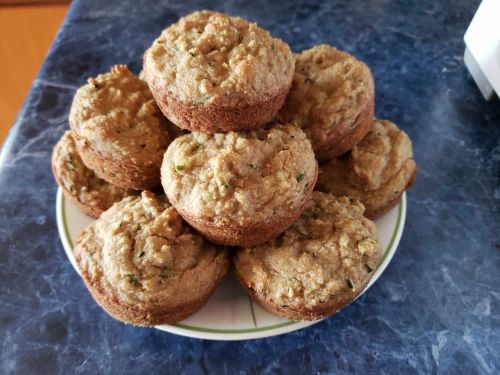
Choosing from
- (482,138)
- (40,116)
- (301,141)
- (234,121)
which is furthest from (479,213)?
(40,116)

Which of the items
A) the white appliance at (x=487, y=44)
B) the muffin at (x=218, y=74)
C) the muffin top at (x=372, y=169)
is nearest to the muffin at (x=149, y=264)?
the muffin at (x=218, y=74)

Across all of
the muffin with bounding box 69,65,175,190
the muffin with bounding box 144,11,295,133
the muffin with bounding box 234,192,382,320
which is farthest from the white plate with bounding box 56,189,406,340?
the muffin with bounding box 144,11,295,133

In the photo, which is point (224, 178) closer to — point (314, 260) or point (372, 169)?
point (314, 260)

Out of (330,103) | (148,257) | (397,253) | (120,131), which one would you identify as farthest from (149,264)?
(397,253)

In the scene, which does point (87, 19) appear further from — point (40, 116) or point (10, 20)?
point (10, 20)

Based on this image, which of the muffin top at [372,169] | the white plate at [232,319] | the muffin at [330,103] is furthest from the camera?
the muffin top at [372,169]

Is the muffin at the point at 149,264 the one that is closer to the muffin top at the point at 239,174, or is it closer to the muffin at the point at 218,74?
the muffin top at the point at 239,174
